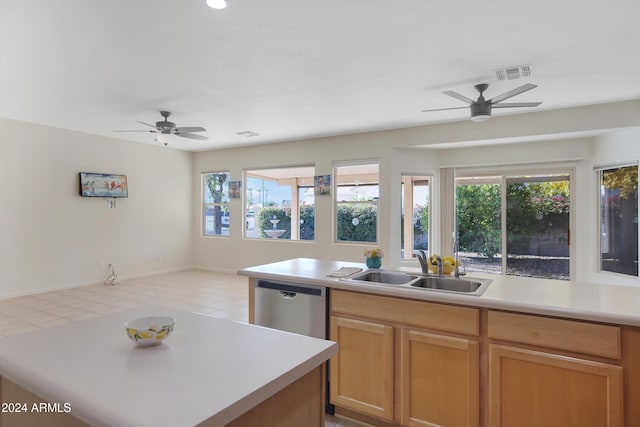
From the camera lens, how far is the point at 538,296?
1932mm

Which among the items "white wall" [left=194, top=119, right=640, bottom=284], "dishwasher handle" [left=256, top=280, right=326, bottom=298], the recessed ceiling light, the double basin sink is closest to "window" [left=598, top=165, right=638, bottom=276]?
"white wall" [left=194, top=119, right=640, bottom=284]

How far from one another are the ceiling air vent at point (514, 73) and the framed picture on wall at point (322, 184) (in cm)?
343

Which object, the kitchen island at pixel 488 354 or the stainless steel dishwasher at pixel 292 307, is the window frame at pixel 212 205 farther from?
the kitchen island at pixel 488 354

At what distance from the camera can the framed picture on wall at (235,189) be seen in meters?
7.61

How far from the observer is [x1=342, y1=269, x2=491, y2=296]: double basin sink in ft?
7.66

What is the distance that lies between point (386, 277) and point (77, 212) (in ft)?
19.2

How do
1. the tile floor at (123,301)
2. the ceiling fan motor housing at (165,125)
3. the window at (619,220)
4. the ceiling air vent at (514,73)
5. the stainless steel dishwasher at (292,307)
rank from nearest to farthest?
the stainless steel dishwasher at (292,307) < the ceiling air vent at (514,73) < the tile floor at (123,301) < the window at (619,220) < the ceiling fan motor housing at (165,125)

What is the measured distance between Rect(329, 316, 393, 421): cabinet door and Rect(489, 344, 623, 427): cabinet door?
0.58 m

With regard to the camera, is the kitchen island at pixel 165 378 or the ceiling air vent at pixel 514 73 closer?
the kitchen island at pixel 165 378

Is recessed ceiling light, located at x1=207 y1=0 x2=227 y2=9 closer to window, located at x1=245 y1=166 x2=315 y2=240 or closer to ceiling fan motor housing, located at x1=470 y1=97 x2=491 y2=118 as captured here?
ceiling fan motor housing, located at x1=470 y1=97 x2=491 y2=118

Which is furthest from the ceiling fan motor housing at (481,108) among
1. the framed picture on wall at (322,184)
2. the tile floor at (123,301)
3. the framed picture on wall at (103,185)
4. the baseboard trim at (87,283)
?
the baseboard trim at (87,283)

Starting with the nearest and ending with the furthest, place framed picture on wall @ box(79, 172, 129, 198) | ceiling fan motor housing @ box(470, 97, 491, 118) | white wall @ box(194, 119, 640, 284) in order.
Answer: ceiling fan motor housing @ box(470, 97, 491, 118), white wall @ box(194, 119, 640, 284), framed picture on wall @ box(79, 172, 129, 198)

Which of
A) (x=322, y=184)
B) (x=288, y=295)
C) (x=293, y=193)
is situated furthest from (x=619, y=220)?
(x=293, y=193)

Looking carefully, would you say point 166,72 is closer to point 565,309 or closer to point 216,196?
point 565,309
